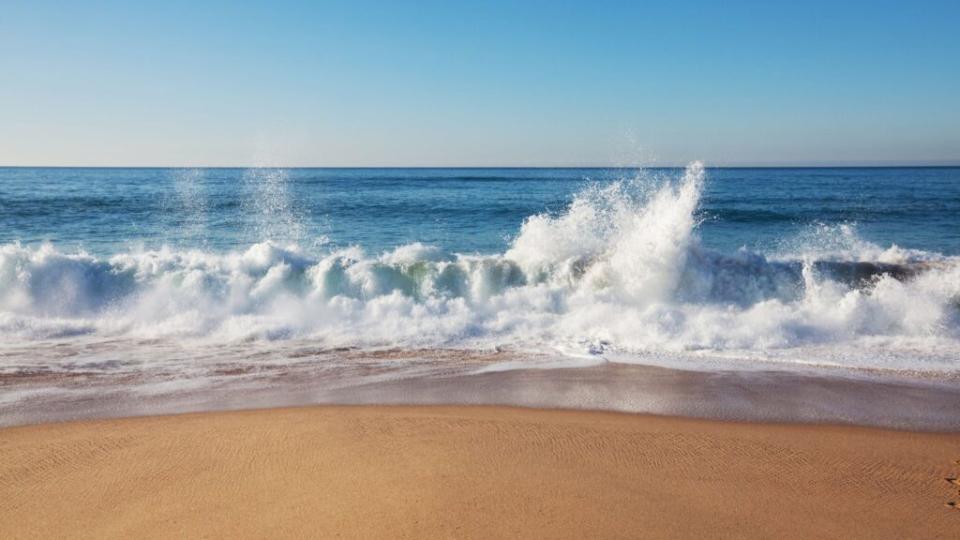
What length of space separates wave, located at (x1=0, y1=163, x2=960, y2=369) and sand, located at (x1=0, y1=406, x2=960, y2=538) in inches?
125

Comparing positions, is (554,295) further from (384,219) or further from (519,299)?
(384,219)

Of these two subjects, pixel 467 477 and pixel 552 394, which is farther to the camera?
pixel 552 394

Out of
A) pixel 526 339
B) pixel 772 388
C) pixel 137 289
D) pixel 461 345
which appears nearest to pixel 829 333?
pixel 772 388

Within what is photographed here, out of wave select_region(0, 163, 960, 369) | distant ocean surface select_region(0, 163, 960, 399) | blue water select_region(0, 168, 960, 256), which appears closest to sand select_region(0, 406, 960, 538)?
distant ocean surface select_region(0, 163, 960, 399)

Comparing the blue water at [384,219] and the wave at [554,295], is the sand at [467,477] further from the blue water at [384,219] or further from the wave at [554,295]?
the blue water at [384,219]

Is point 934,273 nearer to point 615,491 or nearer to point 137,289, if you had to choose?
Result: point 615,491

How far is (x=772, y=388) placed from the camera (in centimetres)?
705

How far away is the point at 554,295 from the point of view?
38.1 feet

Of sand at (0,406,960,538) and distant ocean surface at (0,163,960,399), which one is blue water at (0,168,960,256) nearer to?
distant ocean surface at (0,163,960,399)

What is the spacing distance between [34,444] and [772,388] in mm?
6985

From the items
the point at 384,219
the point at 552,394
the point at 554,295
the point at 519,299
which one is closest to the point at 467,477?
the point at 552,394

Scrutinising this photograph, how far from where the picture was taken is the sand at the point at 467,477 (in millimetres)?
4027

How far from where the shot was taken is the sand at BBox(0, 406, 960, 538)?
403 centimetres

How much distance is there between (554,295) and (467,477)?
7196 millimetres
